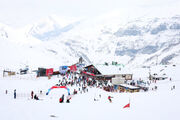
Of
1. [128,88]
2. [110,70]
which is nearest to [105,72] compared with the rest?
[110,70]

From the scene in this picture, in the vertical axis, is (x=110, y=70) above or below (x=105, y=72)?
above

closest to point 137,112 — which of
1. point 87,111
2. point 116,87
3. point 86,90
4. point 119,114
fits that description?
point 119,114

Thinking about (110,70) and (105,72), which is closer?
(105,72)

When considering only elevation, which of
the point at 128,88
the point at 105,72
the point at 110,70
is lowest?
the point at 128,88

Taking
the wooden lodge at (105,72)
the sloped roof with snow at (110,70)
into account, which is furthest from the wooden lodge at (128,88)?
the sloped roof with snow at (110,70)

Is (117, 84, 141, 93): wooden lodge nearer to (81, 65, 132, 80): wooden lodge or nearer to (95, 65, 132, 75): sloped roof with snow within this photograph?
(81, 65, 132, 80): wooden lodge

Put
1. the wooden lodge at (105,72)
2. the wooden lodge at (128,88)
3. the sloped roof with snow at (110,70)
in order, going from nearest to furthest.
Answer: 1. the wooden lodge at (128,88)
2. the wooden lodge at (105,72)
3. the sloped roof with snow at (110,70)

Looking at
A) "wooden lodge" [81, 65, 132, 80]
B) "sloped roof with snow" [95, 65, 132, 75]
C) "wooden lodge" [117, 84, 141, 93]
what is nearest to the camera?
"wooden lodge" [117, 84, 141, 93]

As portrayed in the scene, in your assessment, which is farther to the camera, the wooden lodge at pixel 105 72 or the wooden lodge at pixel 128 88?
the wooden lodge at pixel 105 72

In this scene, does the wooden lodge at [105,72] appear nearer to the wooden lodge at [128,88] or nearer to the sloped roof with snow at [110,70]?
the sloped roof with snow at [110,70]

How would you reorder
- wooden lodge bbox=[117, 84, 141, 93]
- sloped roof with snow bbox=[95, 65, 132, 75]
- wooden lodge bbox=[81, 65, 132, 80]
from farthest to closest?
sloped roof with snow bbox=[95, 65, 132, 75], wooden lodge bbox=[81, 65, 132, 80], wooden lodge bbox=[117, 84, 141, 93]

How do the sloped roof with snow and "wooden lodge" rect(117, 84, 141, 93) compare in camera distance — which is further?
the sloped roof with snow

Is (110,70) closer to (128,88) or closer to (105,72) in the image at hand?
(105,72)

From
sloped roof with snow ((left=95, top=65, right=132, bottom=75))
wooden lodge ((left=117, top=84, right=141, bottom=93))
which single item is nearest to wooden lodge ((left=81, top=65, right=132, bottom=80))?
sloped roof with snow ((left=95, top=65, right=132, bottom=75))
